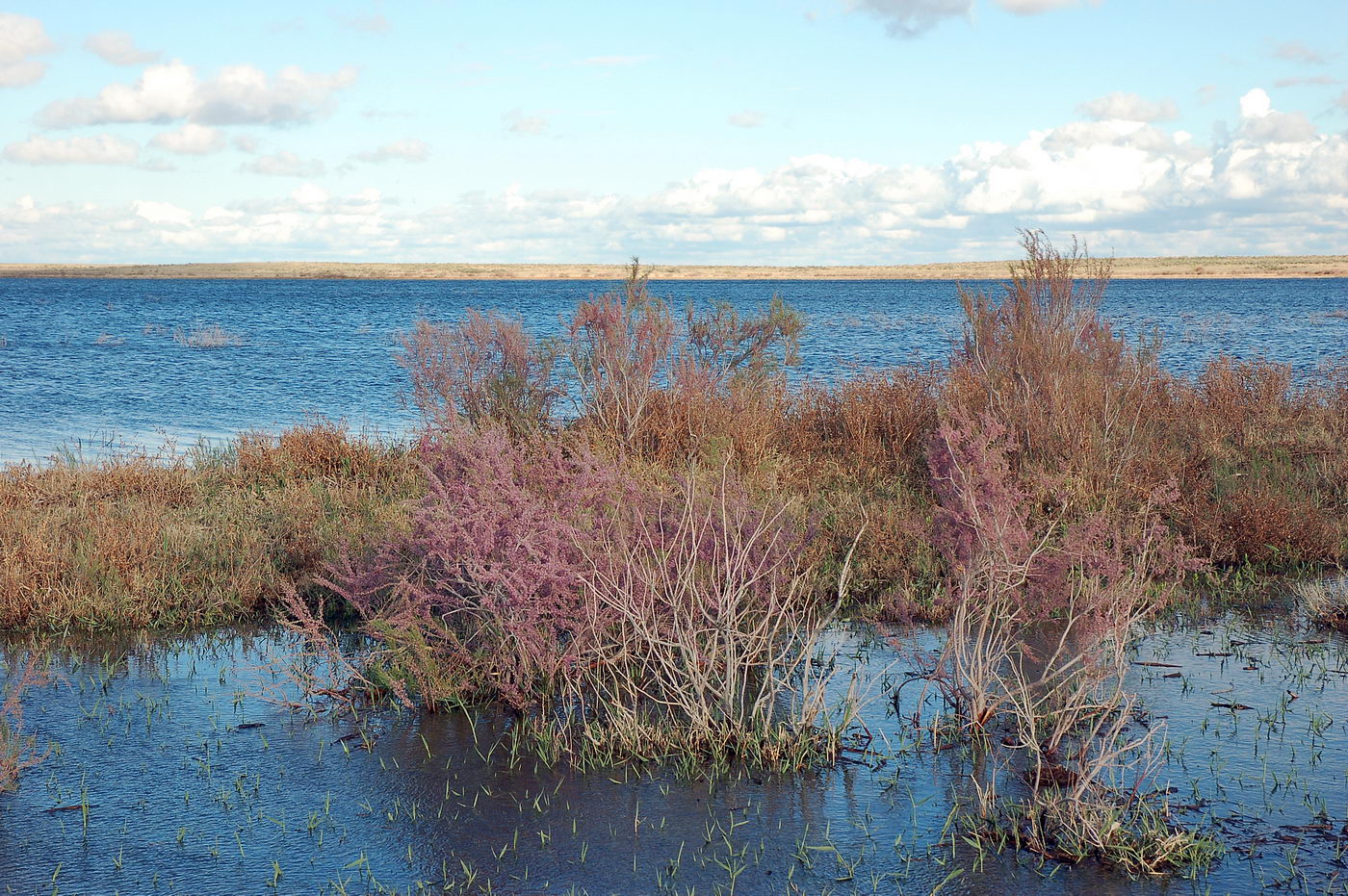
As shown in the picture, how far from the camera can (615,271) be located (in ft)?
603

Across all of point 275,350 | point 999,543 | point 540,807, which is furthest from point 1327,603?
point 275,350

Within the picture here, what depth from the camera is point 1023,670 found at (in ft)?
20.9

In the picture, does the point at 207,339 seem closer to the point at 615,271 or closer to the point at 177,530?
the point at 177,530

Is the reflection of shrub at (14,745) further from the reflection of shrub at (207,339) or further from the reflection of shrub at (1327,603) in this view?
the reflection of shrub at (207,339)

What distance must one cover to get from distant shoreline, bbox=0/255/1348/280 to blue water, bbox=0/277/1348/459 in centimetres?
7428

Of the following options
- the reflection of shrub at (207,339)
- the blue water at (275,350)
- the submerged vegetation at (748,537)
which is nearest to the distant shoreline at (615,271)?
the blue water at (275,350)

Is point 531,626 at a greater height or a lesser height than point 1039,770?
greater

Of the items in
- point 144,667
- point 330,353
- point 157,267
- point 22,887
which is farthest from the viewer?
point 157,267

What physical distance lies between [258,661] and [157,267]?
639ft

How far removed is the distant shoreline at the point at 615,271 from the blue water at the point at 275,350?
74.3 meters

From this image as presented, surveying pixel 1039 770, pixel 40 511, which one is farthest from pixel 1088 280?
pixel 40 511

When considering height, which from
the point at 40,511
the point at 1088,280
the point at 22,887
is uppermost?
the point at 1088,280

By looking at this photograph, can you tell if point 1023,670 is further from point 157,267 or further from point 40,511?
point 157,267

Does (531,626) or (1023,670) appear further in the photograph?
(1023,670)
